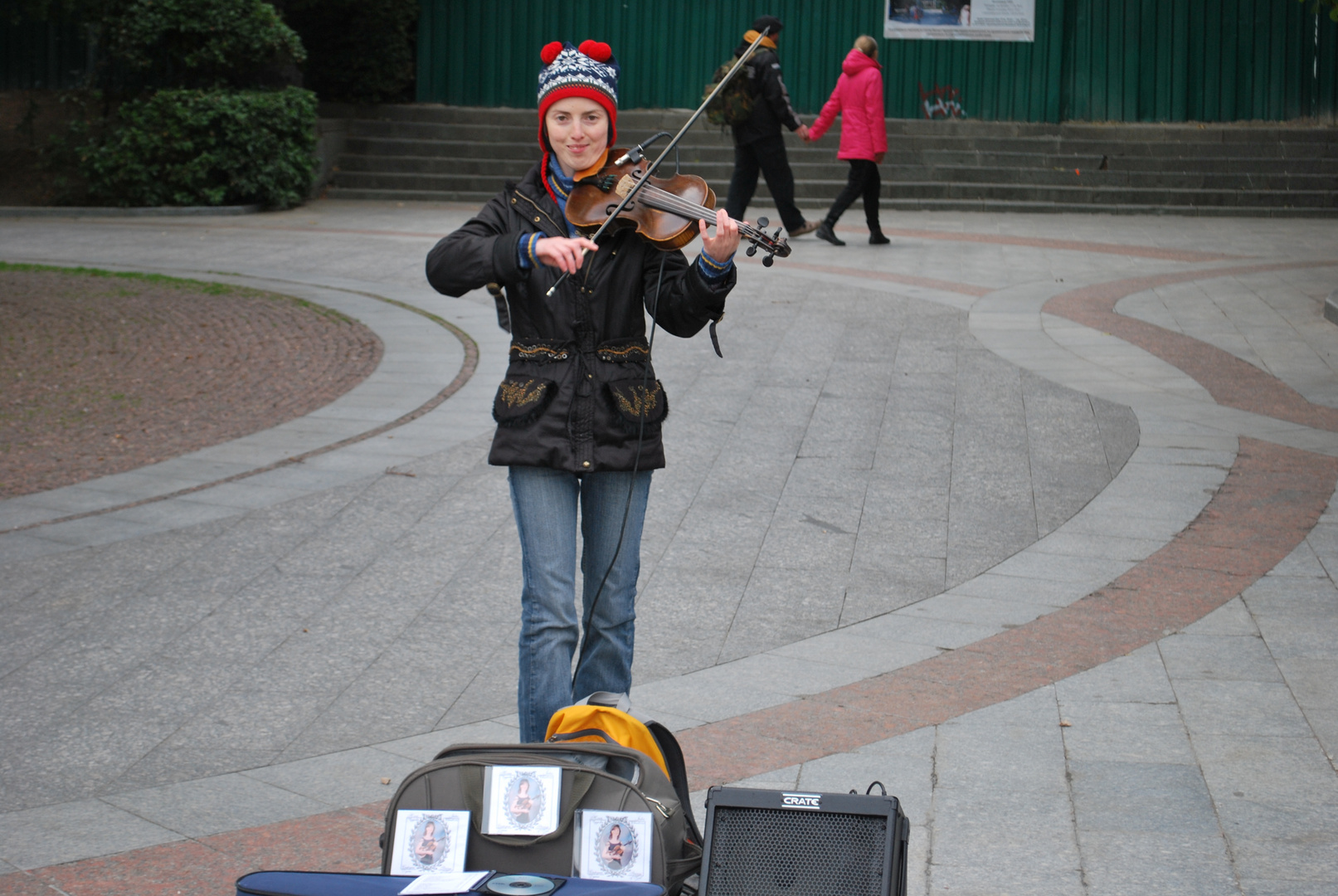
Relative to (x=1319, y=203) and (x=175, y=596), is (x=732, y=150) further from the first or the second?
(x=175, y=596)

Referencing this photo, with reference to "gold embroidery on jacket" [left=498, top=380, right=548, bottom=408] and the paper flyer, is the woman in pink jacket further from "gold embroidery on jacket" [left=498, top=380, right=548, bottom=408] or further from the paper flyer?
the paper flyer

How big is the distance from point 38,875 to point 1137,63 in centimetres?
1957

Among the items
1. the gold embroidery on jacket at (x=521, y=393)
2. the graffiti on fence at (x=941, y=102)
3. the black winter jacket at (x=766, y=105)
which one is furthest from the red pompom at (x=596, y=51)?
the graffiti on fence at (x=941, y=102)

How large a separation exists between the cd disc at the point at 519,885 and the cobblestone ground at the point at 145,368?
493 centimetres

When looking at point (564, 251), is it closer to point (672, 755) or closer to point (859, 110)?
point (672, 755)

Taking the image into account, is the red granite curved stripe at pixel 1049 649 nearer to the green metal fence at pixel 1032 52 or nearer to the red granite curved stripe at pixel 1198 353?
the red granite curved stripe at pixel 1198 353

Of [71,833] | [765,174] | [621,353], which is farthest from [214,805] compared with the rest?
[765,174]

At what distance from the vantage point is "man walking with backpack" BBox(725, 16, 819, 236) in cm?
1241

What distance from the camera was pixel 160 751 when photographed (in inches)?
151

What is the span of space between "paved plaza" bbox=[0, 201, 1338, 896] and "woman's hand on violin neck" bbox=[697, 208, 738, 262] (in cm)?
147

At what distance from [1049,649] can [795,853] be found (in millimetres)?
2280

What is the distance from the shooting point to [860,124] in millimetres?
12766

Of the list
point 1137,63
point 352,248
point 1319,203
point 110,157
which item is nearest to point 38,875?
point 352,248

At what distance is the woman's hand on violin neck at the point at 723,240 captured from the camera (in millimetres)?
2951
